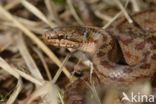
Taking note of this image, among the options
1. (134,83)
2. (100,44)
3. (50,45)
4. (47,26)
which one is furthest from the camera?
(47,26)

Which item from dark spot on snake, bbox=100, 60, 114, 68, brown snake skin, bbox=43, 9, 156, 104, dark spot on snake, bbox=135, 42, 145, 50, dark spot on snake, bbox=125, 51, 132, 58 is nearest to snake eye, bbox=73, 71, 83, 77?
brown snake skin, bbox=43, 9, 156, 104

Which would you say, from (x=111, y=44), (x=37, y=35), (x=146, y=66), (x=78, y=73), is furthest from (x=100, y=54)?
(x=37, y=35)

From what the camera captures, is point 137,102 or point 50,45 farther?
point 50,45

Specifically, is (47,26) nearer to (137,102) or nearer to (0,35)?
(0,35)

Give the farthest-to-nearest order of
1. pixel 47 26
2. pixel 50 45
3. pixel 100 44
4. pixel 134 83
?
1. pixel 47 26
2. pixel 50 45
3. pixel 100 44
4. pixel 134 83

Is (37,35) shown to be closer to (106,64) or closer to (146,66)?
(106,64)

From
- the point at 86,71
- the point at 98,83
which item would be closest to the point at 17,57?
the point at 86,71

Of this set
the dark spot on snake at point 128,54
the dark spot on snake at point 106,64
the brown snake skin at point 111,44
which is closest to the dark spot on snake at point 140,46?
the brown snake skin at point 111,44

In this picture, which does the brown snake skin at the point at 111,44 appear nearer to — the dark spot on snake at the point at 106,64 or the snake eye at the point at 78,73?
the dark spot on snake at the point at 106,64
